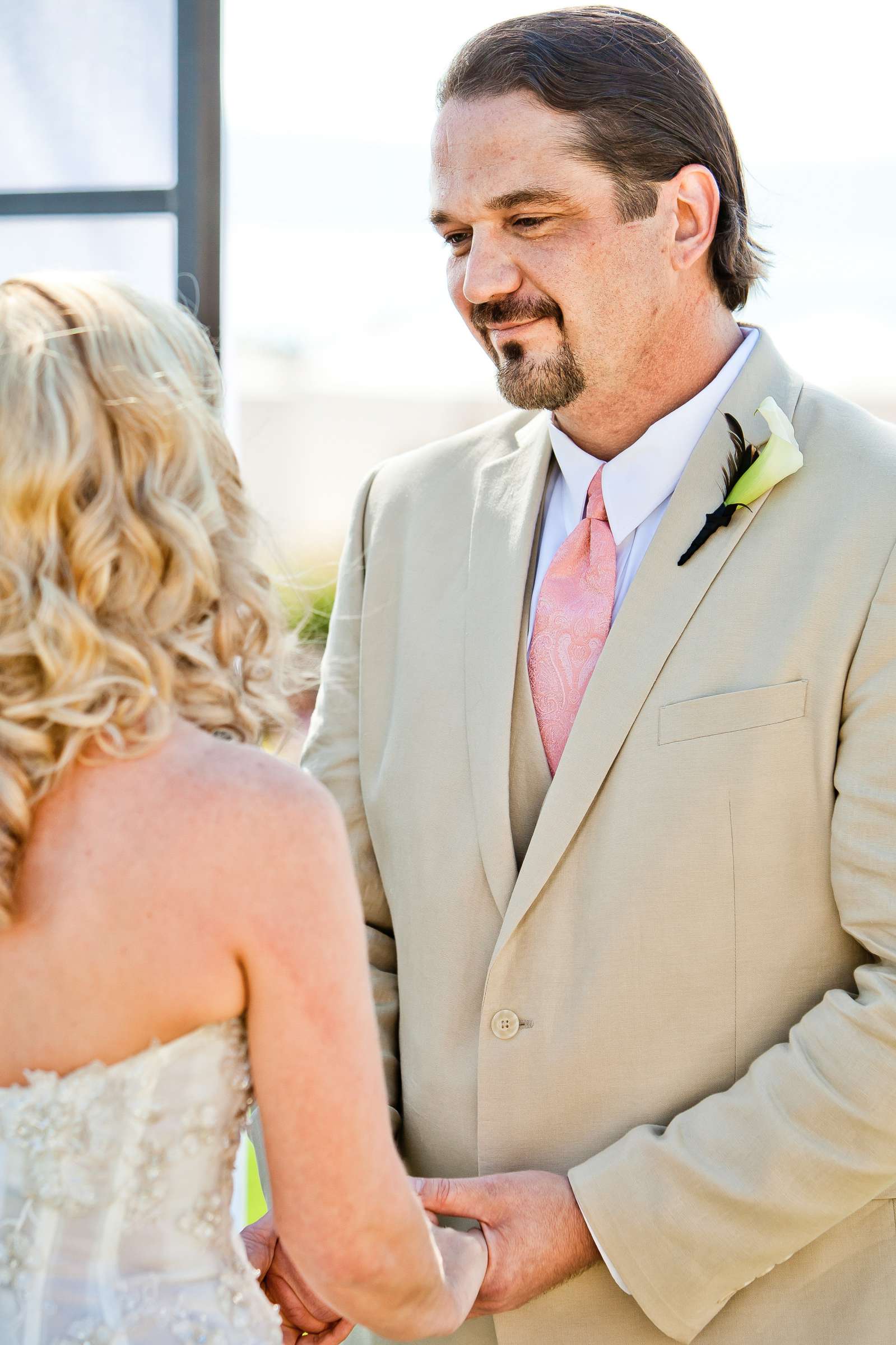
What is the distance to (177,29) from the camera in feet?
7.47

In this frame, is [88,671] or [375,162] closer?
[88,671]

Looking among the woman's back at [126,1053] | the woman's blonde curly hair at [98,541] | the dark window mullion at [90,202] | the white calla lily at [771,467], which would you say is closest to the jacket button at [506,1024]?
the woman's back at [126,1053]

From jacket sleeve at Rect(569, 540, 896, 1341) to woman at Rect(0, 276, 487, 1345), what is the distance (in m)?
0.43

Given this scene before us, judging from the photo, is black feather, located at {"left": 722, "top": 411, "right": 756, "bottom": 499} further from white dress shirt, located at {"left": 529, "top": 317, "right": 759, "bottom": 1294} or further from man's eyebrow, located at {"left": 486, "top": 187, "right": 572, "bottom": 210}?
man's eyebrow, located at {"left": 486, "top": 187, "right": 572, "bottom": 210}

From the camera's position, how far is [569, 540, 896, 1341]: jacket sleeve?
1488 mm

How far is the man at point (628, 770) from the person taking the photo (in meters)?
1.53

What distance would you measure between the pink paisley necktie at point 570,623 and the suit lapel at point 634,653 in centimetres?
6

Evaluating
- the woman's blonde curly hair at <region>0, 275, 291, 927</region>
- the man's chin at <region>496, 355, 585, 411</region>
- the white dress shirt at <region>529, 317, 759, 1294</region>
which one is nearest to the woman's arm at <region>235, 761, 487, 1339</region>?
the woman's blonde curly hair at <region>0, 275, 291, 927</region>

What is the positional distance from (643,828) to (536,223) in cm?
90

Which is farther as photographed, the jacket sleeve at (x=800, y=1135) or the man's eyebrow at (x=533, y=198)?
the man's eyebrow at (x=533, y=198)

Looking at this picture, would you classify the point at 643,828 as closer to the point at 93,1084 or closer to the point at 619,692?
the point at 619,692

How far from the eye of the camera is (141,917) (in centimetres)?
109

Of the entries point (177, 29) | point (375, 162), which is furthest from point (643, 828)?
point (375, 162)

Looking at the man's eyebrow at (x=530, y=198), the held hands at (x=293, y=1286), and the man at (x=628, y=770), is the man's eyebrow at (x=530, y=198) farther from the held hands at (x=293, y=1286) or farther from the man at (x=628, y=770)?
the held hands at (x=293, y=1286)
